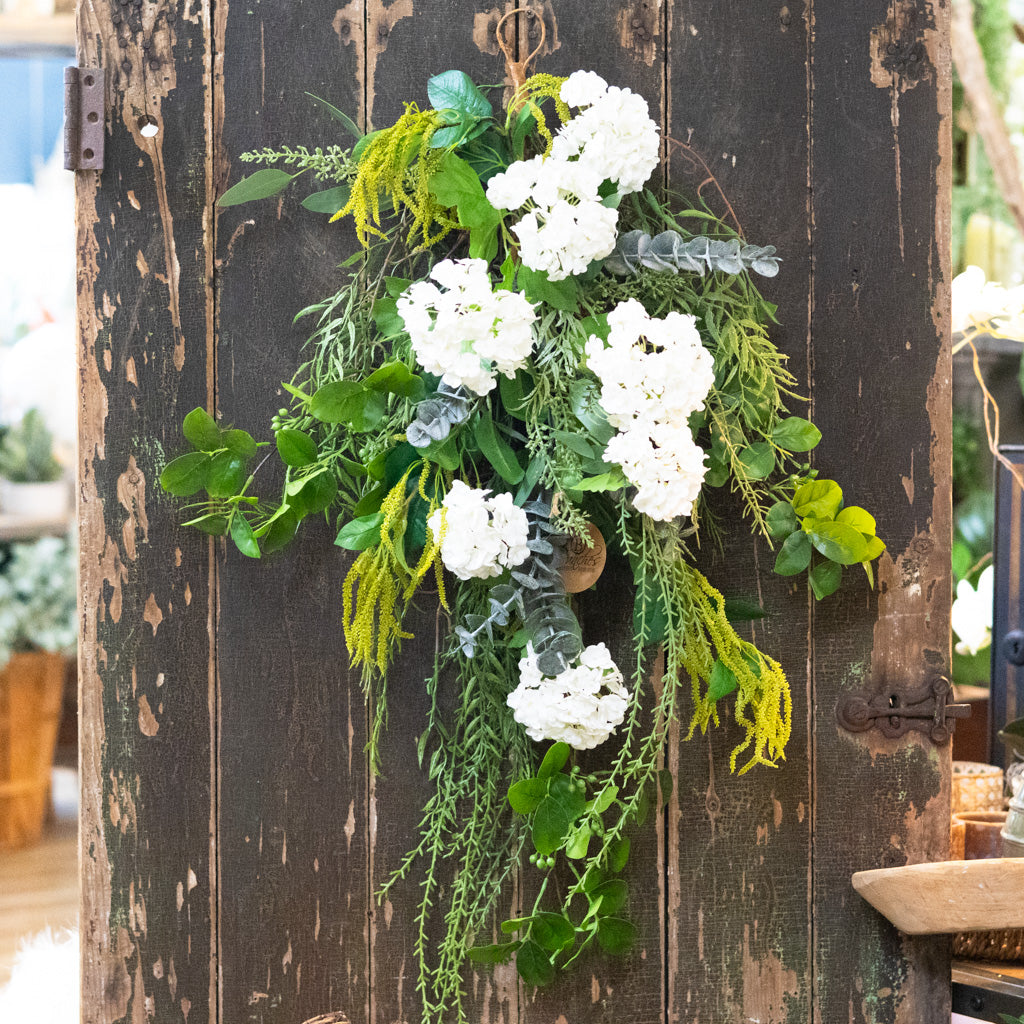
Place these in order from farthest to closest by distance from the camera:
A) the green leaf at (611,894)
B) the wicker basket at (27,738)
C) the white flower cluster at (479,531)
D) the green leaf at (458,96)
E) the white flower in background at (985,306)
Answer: the wicker basket at (27,738) → the white flower in background at (985,306) → the green leaf at (611,894) → the green leaf at (458,96) → the white flower cluster at (479,531)

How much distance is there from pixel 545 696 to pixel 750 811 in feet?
1.32

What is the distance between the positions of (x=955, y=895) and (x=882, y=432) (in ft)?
1.88

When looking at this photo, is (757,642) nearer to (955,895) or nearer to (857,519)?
(857,519)

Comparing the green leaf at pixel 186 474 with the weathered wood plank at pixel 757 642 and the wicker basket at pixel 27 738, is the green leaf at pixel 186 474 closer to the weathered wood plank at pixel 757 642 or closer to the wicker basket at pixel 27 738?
the weathered wood plank at pixel 757 642

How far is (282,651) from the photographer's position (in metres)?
1.19

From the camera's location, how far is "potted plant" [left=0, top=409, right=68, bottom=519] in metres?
1.74

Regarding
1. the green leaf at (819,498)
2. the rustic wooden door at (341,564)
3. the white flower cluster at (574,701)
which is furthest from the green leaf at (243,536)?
the green leaf at (819,498)

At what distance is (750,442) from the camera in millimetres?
1146

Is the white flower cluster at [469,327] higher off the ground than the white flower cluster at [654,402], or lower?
higher

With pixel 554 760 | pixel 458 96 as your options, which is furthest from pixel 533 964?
pixel 458 96

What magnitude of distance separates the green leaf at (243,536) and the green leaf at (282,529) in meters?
0.02

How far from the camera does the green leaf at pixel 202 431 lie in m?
1.07

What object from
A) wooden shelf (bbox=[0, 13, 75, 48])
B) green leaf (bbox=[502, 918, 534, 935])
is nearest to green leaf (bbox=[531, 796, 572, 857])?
green leaf (bbox=[502, 918, 534, 935])

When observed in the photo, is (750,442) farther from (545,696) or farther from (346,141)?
(346,141)
